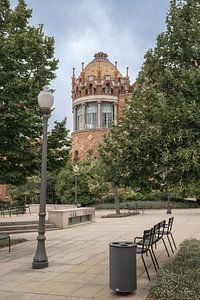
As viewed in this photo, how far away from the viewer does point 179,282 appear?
6543 millimetres

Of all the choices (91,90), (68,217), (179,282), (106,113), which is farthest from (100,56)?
(179,282)

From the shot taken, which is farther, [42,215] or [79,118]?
[79,118]

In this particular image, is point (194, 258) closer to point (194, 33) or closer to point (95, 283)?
point (95, 283)

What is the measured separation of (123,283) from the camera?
21.7 feet

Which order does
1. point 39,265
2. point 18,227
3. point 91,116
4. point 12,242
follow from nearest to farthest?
point 39,265, point 12,242, point 18,227, point 91,116

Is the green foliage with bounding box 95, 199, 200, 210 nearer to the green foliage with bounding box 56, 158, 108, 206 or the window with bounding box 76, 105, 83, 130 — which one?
the green foliage with bounding box 56, 158, 108, 206

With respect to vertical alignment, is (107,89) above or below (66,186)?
above

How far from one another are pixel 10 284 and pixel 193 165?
4.46 metres

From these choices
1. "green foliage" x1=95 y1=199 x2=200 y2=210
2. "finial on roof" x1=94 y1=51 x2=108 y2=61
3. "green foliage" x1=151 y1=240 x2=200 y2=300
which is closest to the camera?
"green foliage" x1=151 y1=240 x2=200 y2=300

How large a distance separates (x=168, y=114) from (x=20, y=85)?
681cm

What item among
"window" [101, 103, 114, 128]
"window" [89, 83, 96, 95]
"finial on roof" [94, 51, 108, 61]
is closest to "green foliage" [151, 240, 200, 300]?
"window" [101, 103, 114, 128]

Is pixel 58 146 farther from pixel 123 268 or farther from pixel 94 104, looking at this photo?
pixel 94 104

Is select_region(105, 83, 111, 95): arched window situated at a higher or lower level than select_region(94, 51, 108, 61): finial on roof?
lower

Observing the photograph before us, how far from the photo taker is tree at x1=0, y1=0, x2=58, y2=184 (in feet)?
40.8
